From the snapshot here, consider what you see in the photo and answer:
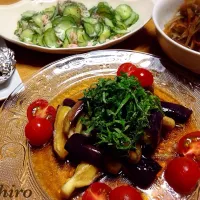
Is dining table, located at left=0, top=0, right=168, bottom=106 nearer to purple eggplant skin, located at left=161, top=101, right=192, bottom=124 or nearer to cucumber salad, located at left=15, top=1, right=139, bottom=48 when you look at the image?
cucumber salad, located at left=15, top=1, right=139, bottom=48

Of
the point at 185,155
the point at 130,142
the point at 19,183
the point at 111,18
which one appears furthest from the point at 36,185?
the point at 111,18

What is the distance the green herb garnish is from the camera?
53.6 inches

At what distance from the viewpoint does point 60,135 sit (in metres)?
1.48

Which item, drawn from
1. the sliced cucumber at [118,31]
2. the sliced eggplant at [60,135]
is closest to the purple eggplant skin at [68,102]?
the sliced eggplant at [60,135]

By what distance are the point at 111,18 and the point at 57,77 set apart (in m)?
0.53

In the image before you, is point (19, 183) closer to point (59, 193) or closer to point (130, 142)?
point (59, 193)

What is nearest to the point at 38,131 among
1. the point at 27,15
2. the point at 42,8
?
the point at 27,15

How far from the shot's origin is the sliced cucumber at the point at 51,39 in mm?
1888

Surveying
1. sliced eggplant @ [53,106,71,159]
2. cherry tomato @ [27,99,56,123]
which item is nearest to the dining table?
cherry tomato @ [27,99,56,123]

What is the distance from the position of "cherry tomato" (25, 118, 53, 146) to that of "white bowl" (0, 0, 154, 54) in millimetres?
456

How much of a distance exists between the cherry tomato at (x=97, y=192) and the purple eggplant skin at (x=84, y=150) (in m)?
0.08

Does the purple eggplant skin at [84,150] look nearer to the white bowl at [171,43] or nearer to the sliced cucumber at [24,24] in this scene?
the white bowl at [171,43]

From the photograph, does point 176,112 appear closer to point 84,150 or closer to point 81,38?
point 84,150

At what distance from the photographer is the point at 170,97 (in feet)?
5.53
